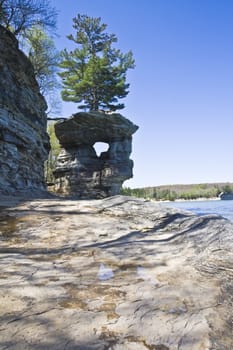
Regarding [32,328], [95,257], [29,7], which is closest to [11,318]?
[32,328]

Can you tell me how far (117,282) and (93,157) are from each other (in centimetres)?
1825

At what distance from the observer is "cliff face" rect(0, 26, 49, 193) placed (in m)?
8.42

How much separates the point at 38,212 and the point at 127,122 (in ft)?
49.1

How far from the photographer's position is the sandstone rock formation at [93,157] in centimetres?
1845

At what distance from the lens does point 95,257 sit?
8.63 ft

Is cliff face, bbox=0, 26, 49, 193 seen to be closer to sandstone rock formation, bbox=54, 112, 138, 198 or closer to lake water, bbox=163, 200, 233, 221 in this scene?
lake water, bbox=163, 200, 233, 221

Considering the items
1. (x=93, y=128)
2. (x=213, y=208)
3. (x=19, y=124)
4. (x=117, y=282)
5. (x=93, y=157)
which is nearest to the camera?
(x=117, y=282)

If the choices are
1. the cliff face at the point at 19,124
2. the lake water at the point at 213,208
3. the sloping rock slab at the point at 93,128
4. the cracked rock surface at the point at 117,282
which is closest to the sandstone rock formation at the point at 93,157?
the sloping rock slab at the point at 93,128

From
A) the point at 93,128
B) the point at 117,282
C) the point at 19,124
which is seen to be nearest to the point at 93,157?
the point at 93,128

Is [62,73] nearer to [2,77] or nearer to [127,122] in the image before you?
[127,122]

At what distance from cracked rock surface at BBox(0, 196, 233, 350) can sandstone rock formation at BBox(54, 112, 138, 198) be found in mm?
14876

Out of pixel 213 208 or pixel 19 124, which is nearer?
pixel 19 124

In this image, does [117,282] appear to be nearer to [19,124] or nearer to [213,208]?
[19,124]

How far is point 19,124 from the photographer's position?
9281mm
